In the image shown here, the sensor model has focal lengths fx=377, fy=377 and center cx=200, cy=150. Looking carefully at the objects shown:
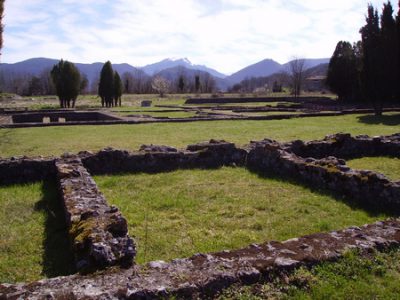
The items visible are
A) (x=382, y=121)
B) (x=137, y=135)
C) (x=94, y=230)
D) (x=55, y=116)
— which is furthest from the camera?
(x=55, y=116)

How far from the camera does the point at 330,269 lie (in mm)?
4395

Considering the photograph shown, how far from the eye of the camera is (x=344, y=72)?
159 ft

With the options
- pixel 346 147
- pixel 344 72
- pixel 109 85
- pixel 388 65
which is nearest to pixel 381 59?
pixel 388 65

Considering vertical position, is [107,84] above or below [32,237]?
above

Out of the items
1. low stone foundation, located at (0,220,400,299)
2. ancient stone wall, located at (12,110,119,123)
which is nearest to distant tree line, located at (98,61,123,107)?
ancient stone wall, located at (12,110,119,123)

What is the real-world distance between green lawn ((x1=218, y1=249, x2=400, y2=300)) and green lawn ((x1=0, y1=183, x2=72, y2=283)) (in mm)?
2690

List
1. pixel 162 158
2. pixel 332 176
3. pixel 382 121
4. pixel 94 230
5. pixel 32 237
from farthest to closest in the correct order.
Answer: pixel 382 121 < pixel 162 158 < pixel 332 176 < pixel 32 237 < pixel 94 230

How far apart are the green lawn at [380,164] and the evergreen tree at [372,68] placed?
20.0m

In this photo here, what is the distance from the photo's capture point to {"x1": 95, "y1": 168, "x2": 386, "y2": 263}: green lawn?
19.9ft

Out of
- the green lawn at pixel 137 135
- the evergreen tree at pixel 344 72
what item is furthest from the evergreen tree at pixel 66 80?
the evergreen tree at pixel 344 72

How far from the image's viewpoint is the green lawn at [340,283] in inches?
155

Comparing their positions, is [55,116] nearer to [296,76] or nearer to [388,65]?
[388,65]

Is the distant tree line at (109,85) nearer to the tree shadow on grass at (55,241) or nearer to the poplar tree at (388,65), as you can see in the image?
the poplar tree at (388,65)

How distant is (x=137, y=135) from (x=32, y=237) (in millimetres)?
13845
